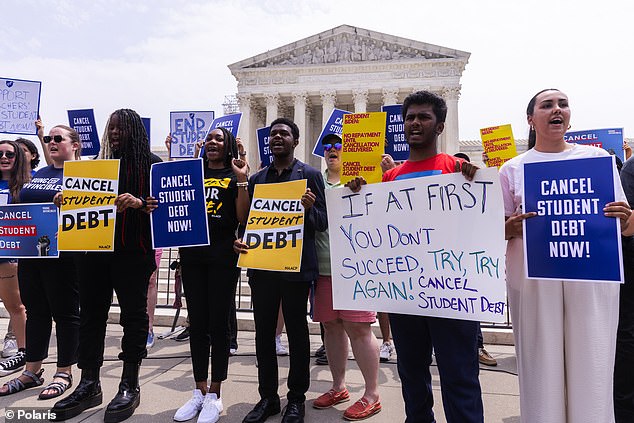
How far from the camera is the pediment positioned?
122ft

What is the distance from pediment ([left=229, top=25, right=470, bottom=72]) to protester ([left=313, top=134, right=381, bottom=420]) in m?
Answer: 37.4

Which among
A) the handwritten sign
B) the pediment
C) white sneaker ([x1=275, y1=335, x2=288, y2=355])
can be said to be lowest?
white sneaker ([x1=275, y1=335, x2=288, y2=355])

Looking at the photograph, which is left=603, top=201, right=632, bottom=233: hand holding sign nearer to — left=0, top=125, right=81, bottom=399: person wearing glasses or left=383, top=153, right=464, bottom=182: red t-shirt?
left=383, top=153, right=464, bottom=182: red t-shirt

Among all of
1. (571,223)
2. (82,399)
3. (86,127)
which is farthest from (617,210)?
(86,127)

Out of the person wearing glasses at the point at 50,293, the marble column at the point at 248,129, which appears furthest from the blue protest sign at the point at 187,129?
the marble column at the point at 248,129

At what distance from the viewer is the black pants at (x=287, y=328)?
3172 millimetres

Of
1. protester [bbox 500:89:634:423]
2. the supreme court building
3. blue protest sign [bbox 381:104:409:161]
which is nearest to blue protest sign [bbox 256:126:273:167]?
blue protest sign [bbox 381:104:409:161]

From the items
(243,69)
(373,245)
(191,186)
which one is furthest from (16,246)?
(243,69)

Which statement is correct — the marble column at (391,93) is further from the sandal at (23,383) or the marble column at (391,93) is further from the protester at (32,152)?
the sandal at (23,383)

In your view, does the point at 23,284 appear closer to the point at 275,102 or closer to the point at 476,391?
the point at 476,391

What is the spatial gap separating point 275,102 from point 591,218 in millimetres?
38656

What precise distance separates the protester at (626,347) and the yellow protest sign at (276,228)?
225cm

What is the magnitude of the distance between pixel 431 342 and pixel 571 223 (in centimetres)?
105

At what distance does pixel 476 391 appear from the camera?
2.27 m
